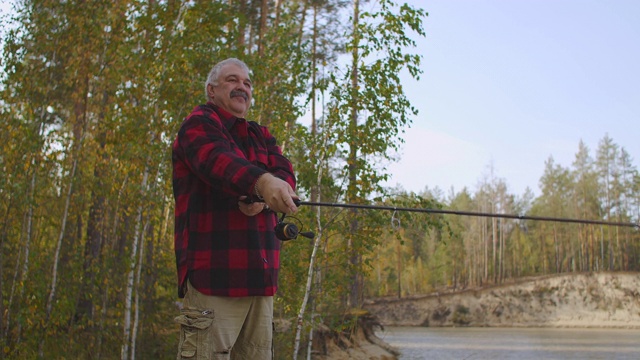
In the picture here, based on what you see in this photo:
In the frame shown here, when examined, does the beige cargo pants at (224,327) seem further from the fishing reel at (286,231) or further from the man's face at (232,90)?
the man's face at (232,90)

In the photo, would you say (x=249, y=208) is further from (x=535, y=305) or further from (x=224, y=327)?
(x=535, y=305)

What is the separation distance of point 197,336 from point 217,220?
43 centimetres

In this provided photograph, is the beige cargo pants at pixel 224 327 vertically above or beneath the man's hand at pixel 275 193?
beneath

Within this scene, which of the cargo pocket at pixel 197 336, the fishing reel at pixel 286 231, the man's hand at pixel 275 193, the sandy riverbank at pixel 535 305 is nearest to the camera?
the man's hand at pixel 275 193

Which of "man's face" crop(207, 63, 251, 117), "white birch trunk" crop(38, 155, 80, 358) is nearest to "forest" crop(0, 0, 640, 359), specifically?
"white birch trunk" crop(38, 155, 80, 358)

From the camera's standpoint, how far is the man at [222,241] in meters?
2.29

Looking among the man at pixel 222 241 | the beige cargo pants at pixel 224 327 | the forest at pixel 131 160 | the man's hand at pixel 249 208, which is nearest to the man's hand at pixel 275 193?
the man at pixel 222 241

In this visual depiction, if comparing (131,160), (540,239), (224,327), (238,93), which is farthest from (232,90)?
(540,239)

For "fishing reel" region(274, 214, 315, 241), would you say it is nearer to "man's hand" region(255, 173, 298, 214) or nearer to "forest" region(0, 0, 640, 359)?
"man's hand" region(255, 173, 298, 214)

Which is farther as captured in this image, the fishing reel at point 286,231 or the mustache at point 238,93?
the mustache at point 238,93

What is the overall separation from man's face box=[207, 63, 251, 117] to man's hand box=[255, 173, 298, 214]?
0.52 meters

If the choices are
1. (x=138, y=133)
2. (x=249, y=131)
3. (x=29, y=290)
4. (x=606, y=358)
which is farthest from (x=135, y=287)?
(x=606, y=358)

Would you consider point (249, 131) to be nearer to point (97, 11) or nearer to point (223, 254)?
point (223, 254)

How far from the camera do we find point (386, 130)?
30.0 ft
